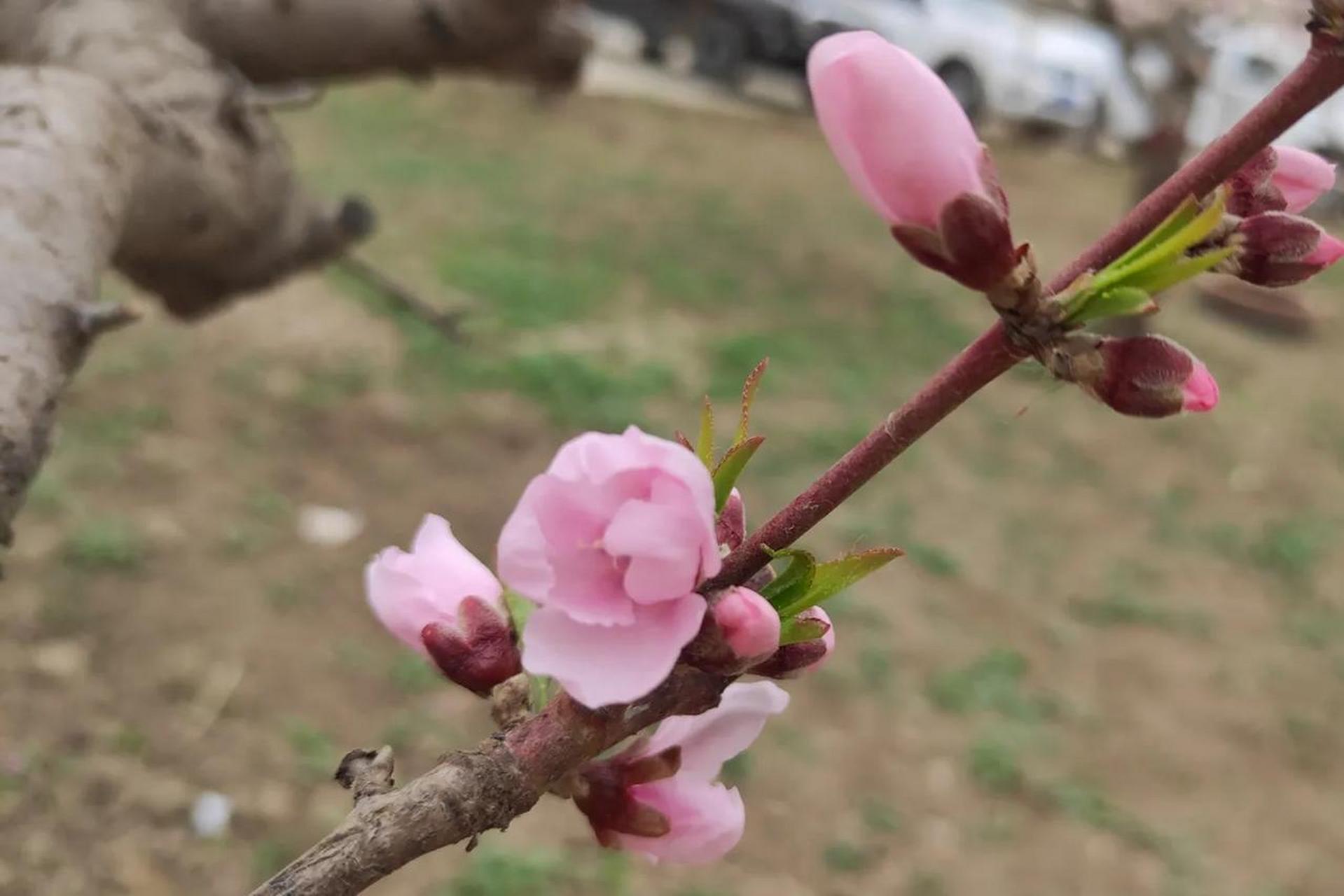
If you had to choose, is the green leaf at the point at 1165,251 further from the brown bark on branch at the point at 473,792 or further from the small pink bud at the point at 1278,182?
the brown bark on branch at the point at 473,792

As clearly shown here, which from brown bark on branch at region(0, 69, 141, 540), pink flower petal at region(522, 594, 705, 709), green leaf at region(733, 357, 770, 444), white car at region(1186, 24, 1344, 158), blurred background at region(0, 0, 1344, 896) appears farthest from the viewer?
white car at region(1186, 24, 1344, 158)

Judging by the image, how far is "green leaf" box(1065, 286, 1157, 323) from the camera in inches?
20.9

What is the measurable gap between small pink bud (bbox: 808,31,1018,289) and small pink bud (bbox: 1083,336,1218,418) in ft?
Answer: 0.24

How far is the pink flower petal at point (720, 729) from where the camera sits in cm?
67

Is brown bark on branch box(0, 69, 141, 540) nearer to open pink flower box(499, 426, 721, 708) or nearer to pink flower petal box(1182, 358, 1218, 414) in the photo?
open pink flower box(499, 426, 721, 708)

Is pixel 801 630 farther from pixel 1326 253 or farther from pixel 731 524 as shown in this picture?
pixel 1326 253

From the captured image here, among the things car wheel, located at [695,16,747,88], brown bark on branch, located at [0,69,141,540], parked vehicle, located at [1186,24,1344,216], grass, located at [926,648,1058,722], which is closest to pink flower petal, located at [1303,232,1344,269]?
brown bark on branch, located at [0,69,141,540]

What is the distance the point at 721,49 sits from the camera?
11.3m

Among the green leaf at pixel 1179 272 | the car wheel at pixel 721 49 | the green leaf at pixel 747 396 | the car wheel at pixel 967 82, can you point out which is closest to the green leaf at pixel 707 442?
the green leaf at pixel 747 396

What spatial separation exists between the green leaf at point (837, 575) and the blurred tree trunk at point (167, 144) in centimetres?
58

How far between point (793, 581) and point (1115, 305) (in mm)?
209

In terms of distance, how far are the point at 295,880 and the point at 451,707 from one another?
2379mm

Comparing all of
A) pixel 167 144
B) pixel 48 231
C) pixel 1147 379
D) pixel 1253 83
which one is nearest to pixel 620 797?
pixel 1147 379

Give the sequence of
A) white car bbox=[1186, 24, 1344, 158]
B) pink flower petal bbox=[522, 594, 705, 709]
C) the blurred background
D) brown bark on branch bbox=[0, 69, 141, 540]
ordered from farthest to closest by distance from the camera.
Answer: white car bbox=[1186, 24, 1344, 158] → the blurred background → brown bark on branch bbox=[0, 69, 141, 540] → pink flower petal bbox=[522, 594, 705, 709]
